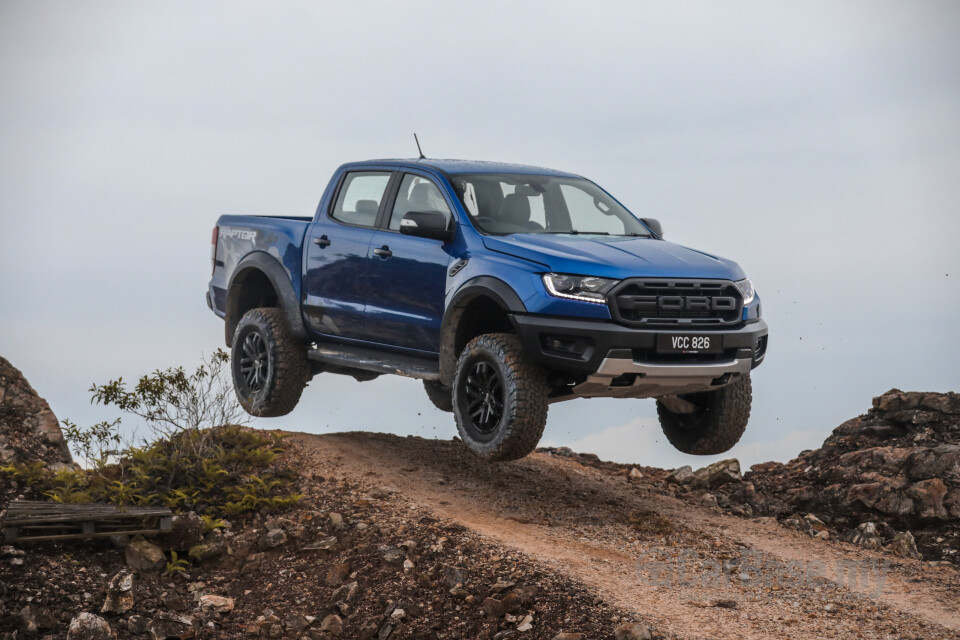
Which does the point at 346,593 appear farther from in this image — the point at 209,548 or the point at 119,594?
the point at 119,594

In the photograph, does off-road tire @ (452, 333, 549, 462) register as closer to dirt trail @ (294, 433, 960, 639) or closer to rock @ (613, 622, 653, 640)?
dirt trail @ (294, 433, 960, 639)

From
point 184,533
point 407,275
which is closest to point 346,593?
point 184,533

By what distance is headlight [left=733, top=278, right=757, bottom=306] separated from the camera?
964 centimetres

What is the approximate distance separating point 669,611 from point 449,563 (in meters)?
1.75

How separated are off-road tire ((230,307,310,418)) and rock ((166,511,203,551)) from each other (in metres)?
2.34

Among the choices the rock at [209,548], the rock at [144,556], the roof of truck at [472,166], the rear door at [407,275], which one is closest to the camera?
the rock at [144,556]

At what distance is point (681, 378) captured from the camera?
30.2 feet

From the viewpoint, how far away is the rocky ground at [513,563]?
809 centimetres

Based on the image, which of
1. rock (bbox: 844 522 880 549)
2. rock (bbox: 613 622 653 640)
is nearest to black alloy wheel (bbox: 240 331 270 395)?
rock (bbox: 613 622 653 640)

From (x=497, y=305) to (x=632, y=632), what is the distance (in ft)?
10.8

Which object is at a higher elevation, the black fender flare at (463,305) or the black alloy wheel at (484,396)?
the black fender flare at (463,305)

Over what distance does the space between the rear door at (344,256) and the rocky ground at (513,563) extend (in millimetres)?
1374

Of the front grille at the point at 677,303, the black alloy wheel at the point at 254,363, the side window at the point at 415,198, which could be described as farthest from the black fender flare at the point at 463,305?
the black alloy wheel at the point at 254,363

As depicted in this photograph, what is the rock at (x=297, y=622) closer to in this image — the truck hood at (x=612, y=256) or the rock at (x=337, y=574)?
the rock at (x=337, y=574)
